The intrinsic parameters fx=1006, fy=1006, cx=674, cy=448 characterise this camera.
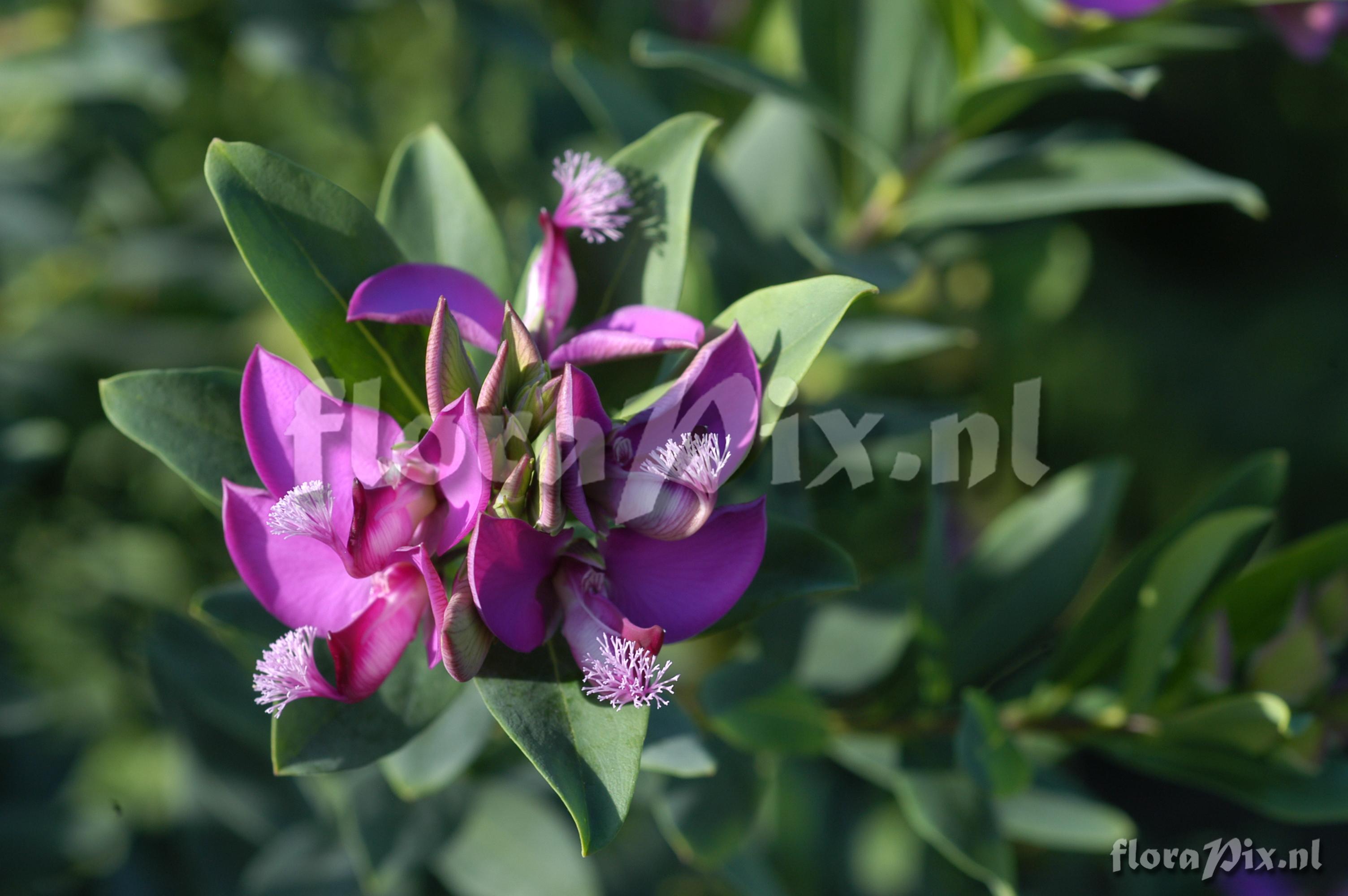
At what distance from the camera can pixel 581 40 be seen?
8.74ft

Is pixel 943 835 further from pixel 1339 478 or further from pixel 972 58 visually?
Answer: pixel 1339 478

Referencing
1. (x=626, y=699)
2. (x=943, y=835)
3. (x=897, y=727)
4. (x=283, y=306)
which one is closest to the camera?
(x=626, y=699)

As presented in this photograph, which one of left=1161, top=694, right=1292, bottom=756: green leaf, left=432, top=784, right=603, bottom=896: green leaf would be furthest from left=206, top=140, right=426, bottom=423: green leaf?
left=1161, top=694, right=1292, bottom=756: green leaf

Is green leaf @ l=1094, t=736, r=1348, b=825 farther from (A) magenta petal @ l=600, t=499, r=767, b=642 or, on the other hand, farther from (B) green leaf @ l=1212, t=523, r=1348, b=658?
(A) magenta petal @ l=600, t=499, r=767, b=642

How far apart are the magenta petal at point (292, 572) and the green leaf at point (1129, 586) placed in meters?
1.10

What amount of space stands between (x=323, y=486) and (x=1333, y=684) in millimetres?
1468

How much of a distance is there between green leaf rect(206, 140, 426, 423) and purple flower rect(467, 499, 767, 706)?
280mm

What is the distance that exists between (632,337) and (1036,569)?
38.4 inches

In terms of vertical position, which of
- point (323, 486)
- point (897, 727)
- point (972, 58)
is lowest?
point (897, 727)

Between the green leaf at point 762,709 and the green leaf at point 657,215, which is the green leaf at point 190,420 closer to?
the green leaf at point 657,215

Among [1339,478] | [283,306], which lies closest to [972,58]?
[283,306]

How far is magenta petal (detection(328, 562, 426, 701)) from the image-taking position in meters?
0.99

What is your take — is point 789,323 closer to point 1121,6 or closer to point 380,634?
point 380,634

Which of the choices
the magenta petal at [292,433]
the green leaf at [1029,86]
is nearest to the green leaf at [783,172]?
the green leaf at [1029,86]
